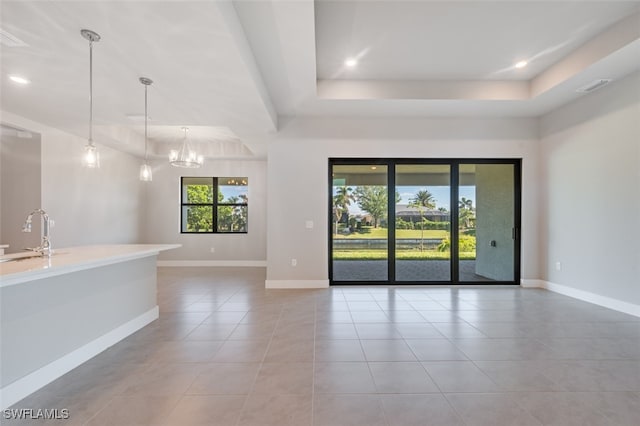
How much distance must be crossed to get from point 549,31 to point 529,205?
9.94ft

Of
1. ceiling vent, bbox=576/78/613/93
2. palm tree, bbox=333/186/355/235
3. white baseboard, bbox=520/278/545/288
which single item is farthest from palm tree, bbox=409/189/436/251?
ceiling vent, bbox=576/78/613/93

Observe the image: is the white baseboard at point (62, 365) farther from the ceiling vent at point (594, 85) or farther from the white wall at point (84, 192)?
the ceiling vent at point (594, 85)

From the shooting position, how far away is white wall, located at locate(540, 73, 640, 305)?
12.0 feet

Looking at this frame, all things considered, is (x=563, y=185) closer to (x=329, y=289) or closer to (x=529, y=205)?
(x=529, y=205)

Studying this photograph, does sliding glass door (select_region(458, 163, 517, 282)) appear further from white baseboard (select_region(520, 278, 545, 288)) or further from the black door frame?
white baseboard (select_region(520, 278, 545, 288))

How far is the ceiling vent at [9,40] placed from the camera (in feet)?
7.63

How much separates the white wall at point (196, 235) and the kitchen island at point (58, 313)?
4.32 m

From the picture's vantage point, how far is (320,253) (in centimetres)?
516

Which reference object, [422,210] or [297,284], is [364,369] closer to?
[297,284]

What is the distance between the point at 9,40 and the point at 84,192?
12.9 feet

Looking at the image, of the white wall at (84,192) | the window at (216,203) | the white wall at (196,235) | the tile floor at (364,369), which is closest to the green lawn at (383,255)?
the tile floor at (364,369)

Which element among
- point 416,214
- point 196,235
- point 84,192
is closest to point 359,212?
point 416,214

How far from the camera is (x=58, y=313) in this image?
2291 millimetres

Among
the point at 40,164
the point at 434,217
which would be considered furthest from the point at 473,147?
the point at 40,164
